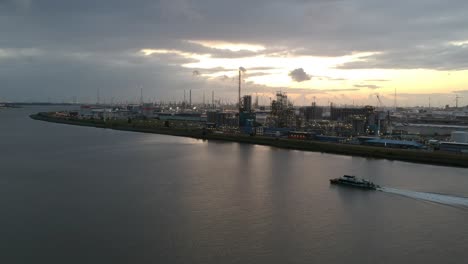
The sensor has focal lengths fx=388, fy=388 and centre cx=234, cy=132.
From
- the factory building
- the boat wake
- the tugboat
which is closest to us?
the boat wake

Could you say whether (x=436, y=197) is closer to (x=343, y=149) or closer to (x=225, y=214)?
(x=225, y=214)

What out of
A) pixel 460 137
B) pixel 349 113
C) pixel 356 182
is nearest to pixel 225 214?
pixel 356 182

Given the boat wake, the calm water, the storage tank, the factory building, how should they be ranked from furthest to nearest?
the factory building, the storage tank, the boat wake, the calm water

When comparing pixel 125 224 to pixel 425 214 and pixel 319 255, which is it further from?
pixel 425 214

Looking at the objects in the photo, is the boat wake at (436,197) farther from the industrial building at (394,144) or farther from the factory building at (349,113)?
the factory building at (349,113)

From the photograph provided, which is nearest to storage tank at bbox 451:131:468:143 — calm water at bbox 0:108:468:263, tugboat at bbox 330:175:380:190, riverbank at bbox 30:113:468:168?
riverbank at bbox 30:113:468:168

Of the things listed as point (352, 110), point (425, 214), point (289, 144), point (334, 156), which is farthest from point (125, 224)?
point (352, 110)

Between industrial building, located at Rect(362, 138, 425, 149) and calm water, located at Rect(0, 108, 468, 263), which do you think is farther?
industrial building, located at Rect(362, 138, 425, 149)

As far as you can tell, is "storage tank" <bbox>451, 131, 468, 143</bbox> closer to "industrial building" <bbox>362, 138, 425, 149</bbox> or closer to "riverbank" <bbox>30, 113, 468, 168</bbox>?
"industrial building" <bbox>362, 138, 425, 149</bbox>
